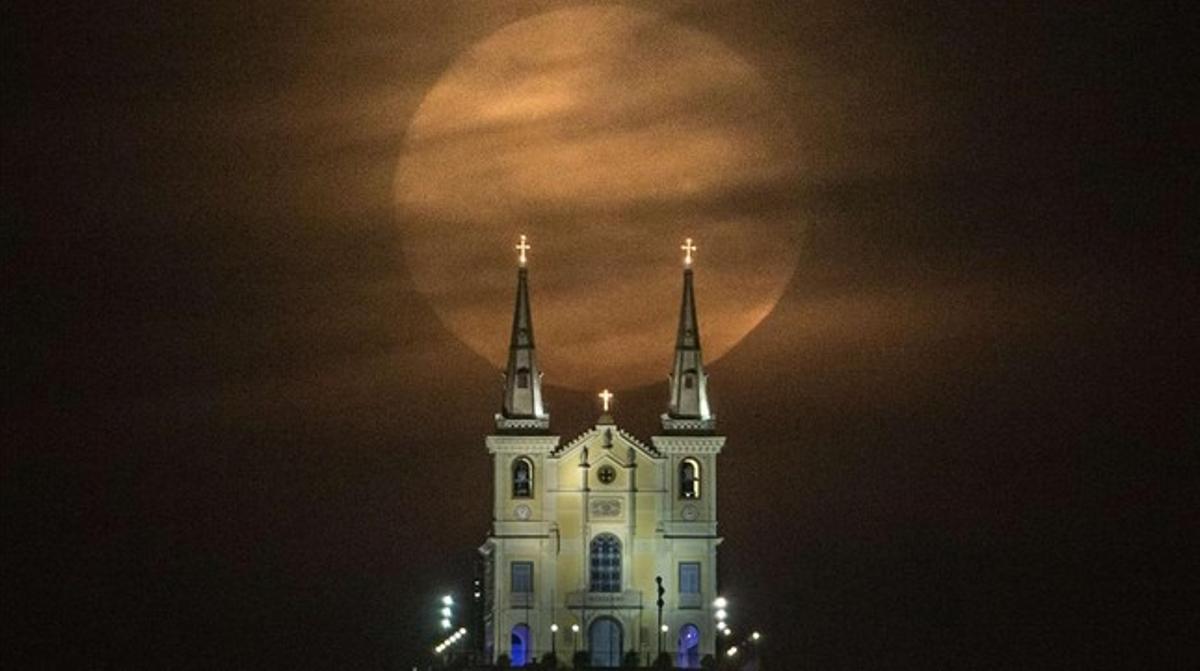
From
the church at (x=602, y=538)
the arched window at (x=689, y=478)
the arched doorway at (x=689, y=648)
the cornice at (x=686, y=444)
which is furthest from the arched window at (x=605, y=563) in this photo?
the cornice at (x=686, y=444)

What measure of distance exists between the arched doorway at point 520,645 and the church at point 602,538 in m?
0.02

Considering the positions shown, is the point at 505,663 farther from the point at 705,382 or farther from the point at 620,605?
the point at 705,382

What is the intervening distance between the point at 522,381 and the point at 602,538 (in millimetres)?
4050

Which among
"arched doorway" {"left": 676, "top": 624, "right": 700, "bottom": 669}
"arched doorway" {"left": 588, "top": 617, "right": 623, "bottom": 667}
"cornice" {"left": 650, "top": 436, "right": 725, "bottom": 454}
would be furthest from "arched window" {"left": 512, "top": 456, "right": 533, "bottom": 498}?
"arched doorway" {"left": 676, "top": 624, "right": 700, "bottom": 669}

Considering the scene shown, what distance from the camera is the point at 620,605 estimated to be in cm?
8425

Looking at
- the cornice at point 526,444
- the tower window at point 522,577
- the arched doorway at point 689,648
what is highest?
the cornice at point 526,444

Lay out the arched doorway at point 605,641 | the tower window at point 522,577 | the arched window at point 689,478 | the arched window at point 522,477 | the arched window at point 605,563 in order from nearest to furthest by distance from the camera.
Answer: the arched doorway at point 605,641
the tower window at point 522,577
the arched window at point 605,563
the arched window at point 522,477
the arched window at point 689,478

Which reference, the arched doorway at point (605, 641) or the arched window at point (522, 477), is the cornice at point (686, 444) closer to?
the arched window at point (522, 477)

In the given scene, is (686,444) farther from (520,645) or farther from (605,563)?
(520,645)

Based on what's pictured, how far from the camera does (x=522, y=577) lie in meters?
84.2

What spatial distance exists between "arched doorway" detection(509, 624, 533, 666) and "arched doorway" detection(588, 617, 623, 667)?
56.1 inches

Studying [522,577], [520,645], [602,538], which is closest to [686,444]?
[602,538]

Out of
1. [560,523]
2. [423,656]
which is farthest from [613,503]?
[423,656]

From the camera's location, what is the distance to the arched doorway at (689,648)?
83875 millimetres
